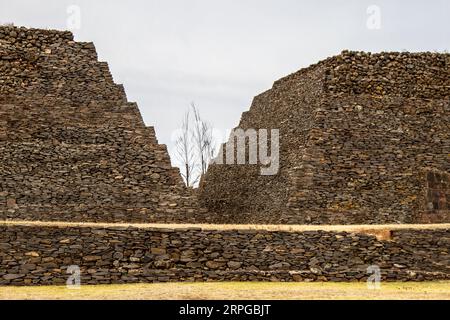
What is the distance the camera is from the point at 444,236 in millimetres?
21859

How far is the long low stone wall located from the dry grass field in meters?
0.67

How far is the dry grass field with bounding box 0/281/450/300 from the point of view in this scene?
50.6 feet

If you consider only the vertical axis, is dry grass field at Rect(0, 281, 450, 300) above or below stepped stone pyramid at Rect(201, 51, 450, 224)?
below

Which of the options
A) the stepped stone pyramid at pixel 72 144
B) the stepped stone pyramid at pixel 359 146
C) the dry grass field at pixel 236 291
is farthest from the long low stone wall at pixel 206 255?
the stepped stone pyramid at pixel 359 146

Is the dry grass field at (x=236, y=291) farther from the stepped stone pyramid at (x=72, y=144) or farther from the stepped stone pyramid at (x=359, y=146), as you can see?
the stepped stone pyramid at (x=359, y=146)

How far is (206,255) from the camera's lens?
65.4ft

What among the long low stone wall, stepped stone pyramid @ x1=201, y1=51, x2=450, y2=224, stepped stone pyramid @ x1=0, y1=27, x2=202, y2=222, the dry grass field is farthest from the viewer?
stepped stone pyramid @ x1=201, y1=51, x2=450, y2=224

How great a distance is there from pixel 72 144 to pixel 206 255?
926 cm

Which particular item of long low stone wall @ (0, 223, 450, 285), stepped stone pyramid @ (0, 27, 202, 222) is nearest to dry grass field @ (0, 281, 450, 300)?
long low stone wall @ (0, 223, 450, 285)

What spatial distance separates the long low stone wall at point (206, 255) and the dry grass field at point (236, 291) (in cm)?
67

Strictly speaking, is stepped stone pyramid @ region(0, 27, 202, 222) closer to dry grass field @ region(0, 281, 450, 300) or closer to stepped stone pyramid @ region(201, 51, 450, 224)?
stepped stone pyramid @ region(201, 51, 450, 224)
